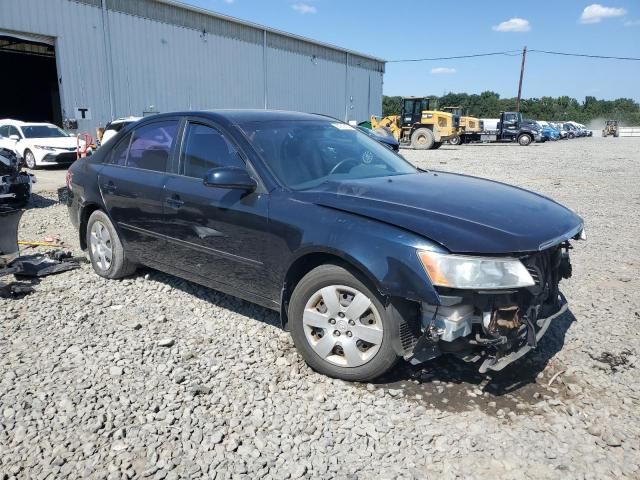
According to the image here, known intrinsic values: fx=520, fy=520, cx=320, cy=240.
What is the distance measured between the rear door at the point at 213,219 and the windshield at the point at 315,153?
198 mm

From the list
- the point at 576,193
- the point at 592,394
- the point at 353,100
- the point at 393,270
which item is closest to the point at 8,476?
the point at 393,270

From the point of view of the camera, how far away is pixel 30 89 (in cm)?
3269

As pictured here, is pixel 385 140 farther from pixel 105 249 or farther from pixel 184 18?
pixel 184 18

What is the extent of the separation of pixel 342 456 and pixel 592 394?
157 centimetres

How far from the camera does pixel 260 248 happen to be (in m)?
3.45

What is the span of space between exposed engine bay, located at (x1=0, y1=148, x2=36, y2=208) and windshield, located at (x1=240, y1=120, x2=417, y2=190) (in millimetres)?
4367

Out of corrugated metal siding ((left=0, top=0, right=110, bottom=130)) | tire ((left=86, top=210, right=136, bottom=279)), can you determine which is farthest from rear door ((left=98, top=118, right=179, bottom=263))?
corrugated metal siding ((left=0, top=0, right=110, bottom=130))

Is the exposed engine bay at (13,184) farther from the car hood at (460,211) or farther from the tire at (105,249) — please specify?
the car hood at (460,211)

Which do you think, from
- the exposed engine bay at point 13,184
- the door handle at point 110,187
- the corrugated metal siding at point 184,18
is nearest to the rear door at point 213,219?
the door handle at point 110,187

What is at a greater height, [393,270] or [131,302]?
[393,270]

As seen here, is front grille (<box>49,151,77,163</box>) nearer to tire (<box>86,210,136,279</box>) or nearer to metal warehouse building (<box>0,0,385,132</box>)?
metal warehouse building (<box>0,0,385,132</box>)

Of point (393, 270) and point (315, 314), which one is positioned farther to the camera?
point (315, 314)

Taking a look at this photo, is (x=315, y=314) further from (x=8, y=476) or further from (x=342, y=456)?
(x=8, y=476)

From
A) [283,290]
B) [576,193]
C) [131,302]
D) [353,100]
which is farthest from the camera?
[353,100]
